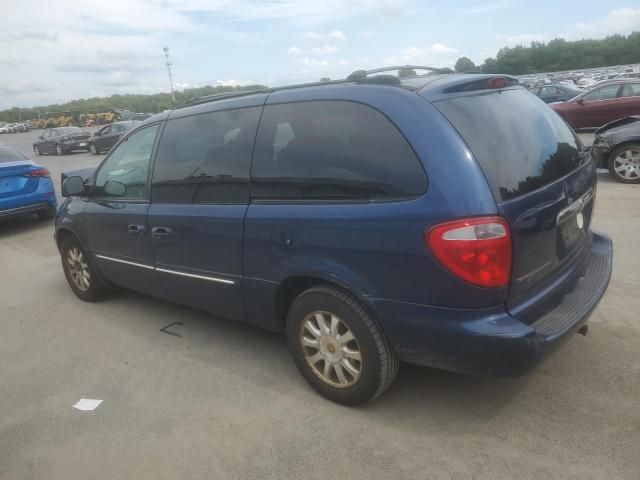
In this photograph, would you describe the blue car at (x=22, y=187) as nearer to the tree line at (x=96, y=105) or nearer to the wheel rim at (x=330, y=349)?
the wheel rim at (x=330, y=349)

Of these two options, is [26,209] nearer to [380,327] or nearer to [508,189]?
[380,327]

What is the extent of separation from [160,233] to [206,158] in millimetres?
699

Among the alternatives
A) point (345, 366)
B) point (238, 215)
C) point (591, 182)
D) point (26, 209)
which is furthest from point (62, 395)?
point (26, 209)

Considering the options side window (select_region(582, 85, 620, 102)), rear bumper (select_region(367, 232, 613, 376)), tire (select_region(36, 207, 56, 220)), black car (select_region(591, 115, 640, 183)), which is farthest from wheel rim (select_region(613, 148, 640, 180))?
tire (select_region(36, 207, 56, 220))

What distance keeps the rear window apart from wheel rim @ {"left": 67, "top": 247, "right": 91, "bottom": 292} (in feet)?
12.5

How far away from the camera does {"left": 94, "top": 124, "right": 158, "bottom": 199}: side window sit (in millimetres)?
4055

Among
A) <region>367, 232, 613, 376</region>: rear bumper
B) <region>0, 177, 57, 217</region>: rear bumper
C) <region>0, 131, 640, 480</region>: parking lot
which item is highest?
<region>0, 177, 57, 217</region>: rear bumper

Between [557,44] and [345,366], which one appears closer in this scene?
[345,366]

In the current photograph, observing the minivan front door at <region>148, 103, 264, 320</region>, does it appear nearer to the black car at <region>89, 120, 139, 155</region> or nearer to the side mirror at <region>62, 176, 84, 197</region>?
the side mirror at <region>62, 176, 84, 197</region>

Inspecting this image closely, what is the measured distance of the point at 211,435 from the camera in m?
2.88

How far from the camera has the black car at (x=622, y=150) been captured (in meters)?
8.22

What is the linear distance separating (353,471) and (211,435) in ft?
2.78

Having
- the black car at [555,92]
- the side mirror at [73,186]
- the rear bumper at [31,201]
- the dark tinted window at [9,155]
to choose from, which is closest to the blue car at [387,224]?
the side mirror at [73,186]

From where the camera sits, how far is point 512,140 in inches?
106
